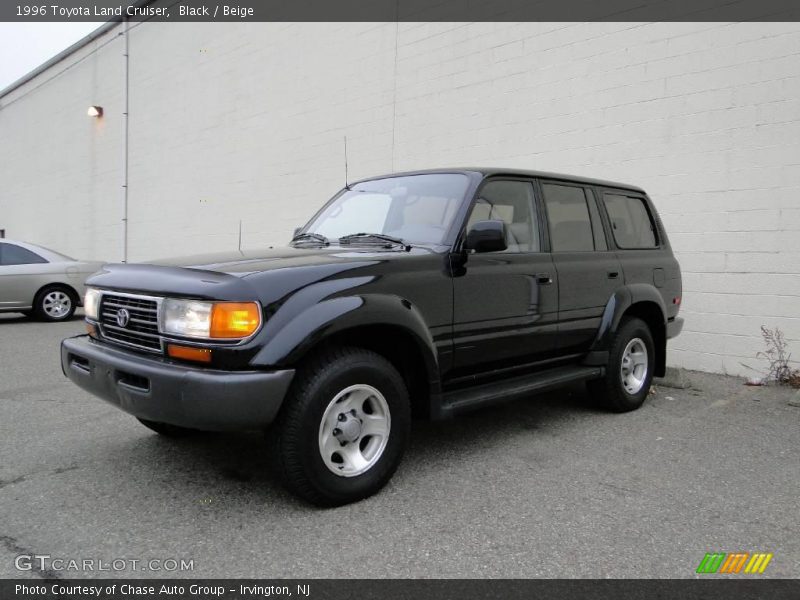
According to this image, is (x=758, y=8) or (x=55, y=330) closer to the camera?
(x=758, y=8)

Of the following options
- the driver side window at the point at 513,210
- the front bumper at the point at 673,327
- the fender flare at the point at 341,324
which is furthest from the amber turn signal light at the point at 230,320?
the front bumper at the point at 673,327

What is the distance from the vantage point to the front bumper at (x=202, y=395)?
8.86 feet

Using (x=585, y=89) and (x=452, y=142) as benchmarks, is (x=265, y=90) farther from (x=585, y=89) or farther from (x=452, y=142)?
(x=585, y=89)

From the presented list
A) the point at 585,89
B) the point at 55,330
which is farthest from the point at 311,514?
the point at 55,330

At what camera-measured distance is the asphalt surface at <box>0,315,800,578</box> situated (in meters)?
2.59

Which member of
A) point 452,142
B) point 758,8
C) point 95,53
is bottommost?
point 452,142

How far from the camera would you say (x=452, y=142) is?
8430 millimetres

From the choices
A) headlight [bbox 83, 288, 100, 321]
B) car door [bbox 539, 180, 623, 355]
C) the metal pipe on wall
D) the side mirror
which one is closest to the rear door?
car door [bbox 539, 180, 623, 355]

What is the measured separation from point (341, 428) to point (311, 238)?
1.64m

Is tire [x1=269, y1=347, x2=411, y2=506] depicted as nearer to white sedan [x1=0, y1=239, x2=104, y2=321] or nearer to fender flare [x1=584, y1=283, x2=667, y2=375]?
fender flare [x1=584, y1=283, x2=667, y2=375]

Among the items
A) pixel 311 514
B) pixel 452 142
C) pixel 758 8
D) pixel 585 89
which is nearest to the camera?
pixel 311 514

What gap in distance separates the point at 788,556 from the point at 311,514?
6.91 feet

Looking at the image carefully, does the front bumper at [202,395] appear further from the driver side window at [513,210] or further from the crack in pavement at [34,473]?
the driver side window at [513,210]

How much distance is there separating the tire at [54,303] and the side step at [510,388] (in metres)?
9.36
